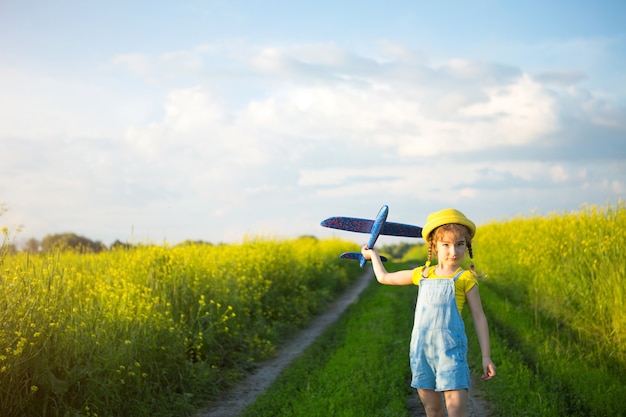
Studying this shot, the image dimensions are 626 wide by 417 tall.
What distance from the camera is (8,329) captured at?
577cm

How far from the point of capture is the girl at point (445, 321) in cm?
420

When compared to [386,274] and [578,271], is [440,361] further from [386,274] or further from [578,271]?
[578,271]

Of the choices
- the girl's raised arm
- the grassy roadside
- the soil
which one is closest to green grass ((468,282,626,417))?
the soil

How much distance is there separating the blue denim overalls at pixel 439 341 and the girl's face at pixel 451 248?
12 cm

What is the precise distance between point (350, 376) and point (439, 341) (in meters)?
4.24

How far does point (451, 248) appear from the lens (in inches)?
169

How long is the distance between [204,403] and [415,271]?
4607 mm

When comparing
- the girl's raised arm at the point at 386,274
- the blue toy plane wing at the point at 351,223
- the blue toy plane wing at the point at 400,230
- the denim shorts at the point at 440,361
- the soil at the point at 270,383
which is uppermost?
the blue toy plane wing at the point at 351,223

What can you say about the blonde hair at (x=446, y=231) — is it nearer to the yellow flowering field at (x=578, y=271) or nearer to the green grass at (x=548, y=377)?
the green grass at (x=548, y=377)

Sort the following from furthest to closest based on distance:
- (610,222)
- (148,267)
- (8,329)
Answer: (610,222)
(148,267)
(8,329)

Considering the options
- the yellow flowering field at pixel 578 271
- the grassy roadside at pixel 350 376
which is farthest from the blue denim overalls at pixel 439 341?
the yellow flowering field at pixel 578 271

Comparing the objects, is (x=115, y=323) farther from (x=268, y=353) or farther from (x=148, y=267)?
(x=268, y=353)

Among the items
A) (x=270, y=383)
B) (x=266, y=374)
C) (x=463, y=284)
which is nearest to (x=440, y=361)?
(x=463, y=284)

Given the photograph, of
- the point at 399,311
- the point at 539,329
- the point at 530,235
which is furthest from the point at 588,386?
the point at 530,235
